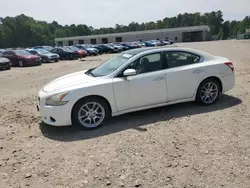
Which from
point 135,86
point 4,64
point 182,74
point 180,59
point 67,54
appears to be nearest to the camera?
Result: point 135,86

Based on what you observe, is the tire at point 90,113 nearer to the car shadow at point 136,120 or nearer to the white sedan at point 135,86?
the white sedan at point 135,86

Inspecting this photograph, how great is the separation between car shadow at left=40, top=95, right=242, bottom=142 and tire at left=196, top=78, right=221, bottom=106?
140 millimetres

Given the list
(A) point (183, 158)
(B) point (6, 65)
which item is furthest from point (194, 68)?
(B) point (6, 65)

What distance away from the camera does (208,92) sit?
20.1 ft

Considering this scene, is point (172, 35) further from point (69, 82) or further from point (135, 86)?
point (69, 82)

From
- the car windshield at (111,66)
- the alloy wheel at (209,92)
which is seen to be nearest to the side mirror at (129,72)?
the car windshield at (111,66)

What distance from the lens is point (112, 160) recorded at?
3895mm

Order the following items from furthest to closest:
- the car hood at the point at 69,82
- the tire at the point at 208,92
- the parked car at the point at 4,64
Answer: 1. the parked car at the point at 4,64
2. the tire at the point at 208,92
3. the car hood at the point at 69,82

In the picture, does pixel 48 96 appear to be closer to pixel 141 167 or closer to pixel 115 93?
pixel 115 93

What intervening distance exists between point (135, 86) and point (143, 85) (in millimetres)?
184

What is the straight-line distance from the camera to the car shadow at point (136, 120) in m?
4.95

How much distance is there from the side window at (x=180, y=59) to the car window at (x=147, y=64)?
0.81 ft

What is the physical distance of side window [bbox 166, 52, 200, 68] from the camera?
5.75 meters

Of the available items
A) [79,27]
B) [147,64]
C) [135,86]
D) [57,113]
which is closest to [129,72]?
[135,86]
